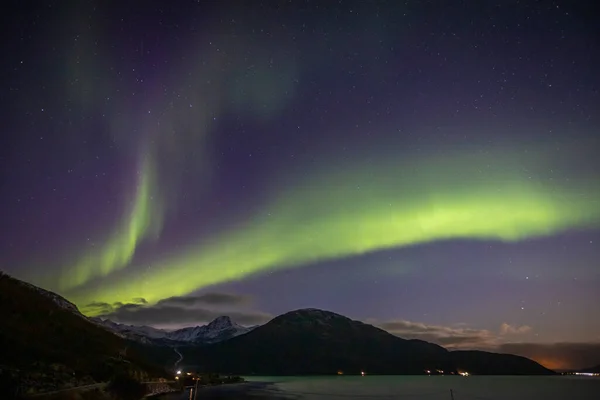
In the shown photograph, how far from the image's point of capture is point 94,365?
260ft

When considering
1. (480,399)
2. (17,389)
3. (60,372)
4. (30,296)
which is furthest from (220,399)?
(480,399)

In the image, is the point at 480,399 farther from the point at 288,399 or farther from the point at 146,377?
the point at 146,377

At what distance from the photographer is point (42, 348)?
70.5 metres

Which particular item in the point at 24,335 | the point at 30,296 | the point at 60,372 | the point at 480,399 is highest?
the point at 30,296

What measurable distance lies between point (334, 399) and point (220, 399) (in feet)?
168

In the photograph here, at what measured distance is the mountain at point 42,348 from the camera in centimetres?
5484

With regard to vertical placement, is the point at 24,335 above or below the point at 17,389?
above

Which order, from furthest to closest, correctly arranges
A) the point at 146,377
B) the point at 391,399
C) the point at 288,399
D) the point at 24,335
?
the point at 391,399, the point at 288,399, the point at 146,377, the point at 24,335

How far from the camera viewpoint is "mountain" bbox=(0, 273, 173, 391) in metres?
54.8

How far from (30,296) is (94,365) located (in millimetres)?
32512

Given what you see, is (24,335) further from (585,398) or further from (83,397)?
(585,398)

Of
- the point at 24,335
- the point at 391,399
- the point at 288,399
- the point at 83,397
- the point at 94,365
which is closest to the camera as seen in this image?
the point at 83,397

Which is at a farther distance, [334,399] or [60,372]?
[334,399]

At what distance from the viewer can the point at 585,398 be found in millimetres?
156250
